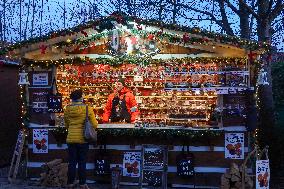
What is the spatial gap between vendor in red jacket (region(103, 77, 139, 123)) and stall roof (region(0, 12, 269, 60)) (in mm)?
1816

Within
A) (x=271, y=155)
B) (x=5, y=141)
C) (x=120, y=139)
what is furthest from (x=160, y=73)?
(x=5, y=141)

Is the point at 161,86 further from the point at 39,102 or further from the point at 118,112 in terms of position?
the point at 39,102

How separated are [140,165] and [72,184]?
5.33ft

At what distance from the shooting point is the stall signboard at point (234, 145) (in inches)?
443

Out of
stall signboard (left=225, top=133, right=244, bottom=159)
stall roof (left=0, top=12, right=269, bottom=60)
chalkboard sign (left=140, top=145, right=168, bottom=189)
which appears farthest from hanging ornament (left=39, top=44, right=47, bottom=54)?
stall signboard (left=225, top=133, right=244, bottom=159)

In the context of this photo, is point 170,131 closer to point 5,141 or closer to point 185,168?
point 185,168

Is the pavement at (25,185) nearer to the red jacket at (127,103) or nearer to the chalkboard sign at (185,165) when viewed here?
the chalkboard sign at (185,165)

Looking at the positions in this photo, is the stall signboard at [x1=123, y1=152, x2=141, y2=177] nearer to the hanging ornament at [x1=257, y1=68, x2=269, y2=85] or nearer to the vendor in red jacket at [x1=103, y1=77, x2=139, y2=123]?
the vendor in red jacket at [x1=103, y1=77, x2=139, y2=123]

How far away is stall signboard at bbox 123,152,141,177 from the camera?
38.3 feet

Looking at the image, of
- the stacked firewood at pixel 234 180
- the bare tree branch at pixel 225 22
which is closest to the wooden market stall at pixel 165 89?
the stacked firewood at pixel 234 180

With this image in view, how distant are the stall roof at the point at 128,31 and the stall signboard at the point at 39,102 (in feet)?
3.05

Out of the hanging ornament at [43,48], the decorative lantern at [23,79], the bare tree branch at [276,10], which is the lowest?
the decorative lantern at [23,79]

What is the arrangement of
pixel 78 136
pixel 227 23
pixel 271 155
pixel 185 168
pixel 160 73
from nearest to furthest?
pixel 78 136 → pixel 185 168 → pixel 271 155 → pixel 160 73 → pixel 227 23

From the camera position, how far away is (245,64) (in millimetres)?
11609
